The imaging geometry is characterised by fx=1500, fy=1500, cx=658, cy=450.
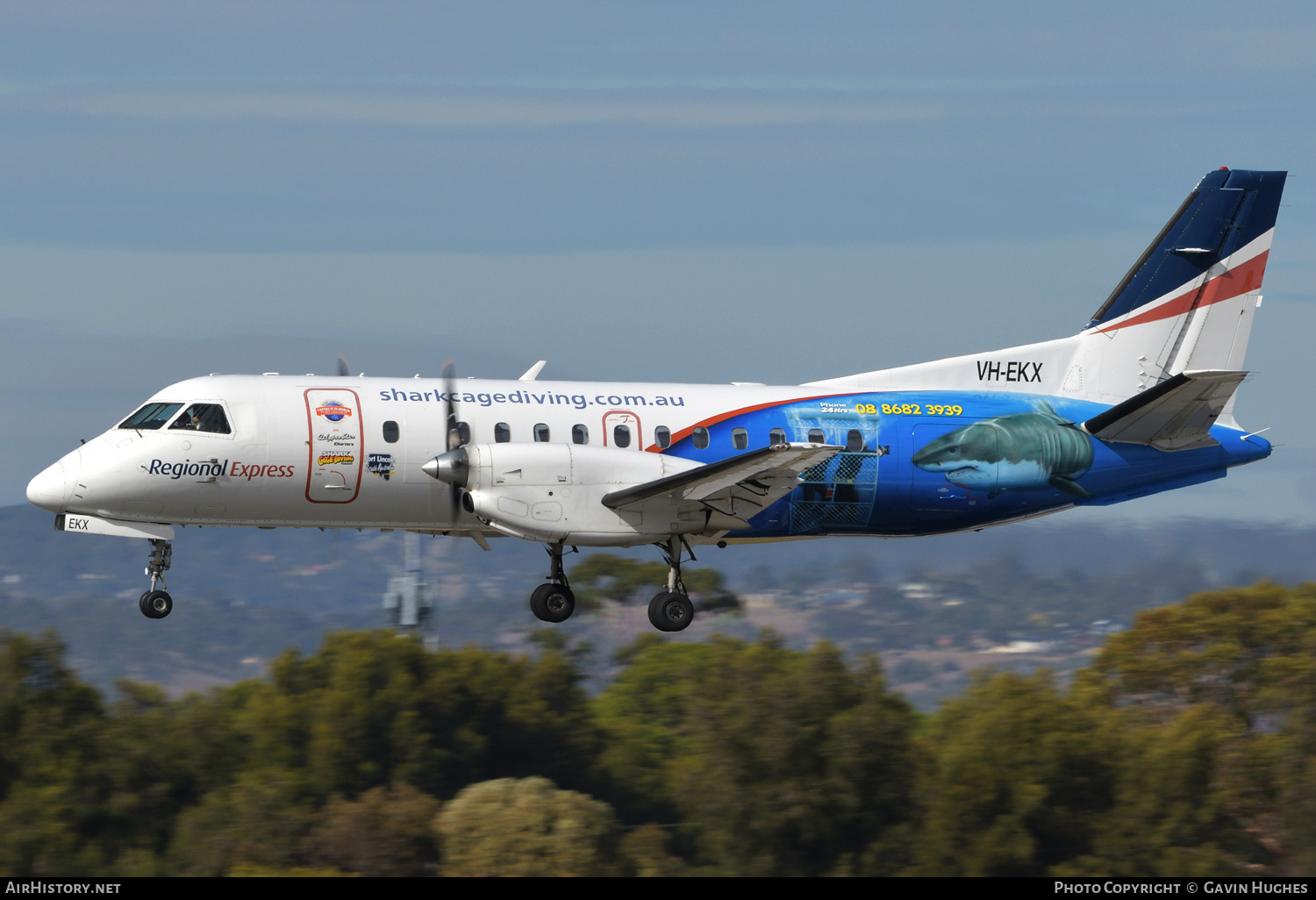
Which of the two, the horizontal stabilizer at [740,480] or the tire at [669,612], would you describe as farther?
the tire at [669,612]

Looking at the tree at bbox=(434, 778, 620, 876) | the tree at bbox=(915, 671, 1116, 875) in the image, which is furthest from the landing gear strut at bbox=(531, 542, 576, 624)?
the tree at bbox=(915, 671, 1116, 875)

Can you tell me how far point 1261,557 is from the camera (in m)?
55.6

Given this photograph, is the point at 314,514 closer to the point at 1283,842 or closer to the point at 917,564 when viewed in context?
the point at 1283,842

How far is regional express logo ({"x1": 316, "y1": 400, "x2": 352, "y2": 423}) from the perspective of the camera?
20.5 metres

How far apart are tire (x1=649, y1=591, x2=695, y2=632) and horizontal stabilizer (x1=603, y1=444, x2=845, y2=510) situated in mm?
1600

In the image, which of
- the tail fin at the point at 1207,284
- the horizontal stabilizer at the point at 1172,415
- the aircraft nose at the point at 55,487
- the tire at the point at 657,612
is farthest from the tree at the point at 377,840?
the tail fin at the point at 1207,284

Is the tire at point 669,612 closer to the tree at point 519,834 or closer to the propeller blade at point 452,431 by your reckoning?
the propeller blade at point 452,431

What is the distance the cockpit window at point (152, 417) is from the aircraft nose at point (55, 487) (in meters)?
0.89

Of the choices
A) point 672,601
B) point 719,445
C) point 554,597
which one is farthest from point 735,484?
point 554,597

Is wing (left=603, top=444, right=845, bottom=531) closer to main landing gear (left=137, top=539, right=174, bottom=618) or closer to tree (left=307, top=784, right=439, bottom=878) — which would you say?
main landing gear (left=137, top=539, right=174, bottom=618)

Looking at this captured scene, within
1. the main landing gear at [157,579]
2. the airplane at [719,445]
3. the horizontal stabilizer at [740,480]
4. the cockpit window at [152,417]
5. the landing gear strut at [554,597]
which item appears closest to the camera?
the horizontal stabilizer at [740,480]

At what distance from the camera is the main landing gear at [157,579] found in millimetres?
20594
